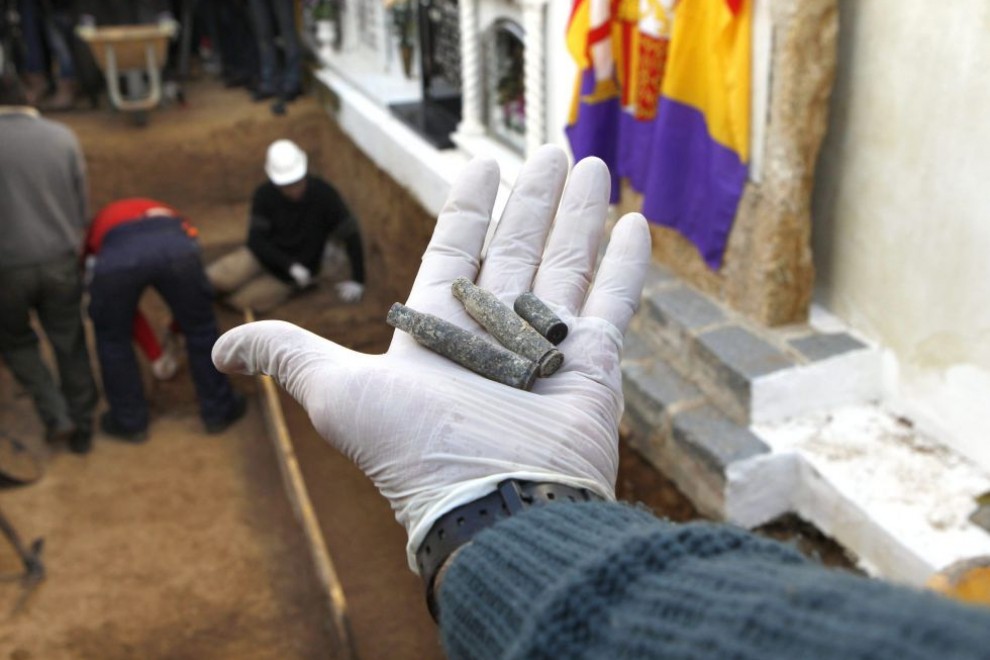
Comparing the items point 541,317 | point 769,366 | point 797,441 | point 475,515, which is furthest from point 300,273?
point 475,515

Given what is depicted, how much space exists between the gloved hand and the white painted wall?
361cm

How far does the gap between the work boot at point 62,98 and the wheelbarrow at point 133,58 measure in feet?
2.08

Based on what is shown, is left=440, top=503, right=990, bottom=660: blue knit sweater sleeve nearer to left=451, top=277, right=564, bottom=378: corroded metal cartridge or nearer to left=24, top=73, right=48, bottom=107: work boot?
left=451, top=277, right=564, bottom=378: corroded metal cartridge

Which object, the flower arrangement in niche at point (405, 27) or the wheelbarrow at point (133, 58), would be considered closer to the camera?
the flower arrangement in niche at point (405, 27)

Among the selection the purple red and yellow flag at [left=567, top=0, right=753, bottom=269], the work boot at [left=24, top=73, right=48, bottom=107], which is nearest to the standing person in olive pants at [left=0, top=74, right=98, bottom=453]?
the purple red and yellow flag at [left=567, top=0, right=753, bottom=269]

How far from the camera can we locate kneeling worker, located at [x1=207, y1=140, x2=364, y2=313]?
616 cm

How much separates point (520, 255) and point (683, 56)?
2.15 metres

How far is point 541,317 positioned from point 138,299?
3.89 m

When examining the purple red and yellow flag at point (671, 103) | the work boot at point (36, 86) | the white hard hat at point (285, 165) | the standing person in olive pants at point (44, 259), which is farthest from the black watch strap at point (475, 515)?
the work boot at point (36, 86)

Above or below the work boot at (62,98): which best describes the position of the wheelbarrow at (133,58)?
above

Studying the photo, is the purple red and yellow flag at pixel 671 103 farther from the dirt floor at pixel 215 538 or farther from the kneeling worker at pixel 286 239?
the kneeling worker at pixel 286 239

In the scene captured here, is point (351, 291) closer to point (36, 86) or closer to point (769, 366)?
point (769, 366)

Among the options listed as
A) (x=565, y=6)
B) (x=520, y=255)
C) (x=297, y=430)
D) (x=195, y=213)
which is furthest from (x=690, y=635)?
(x=195, y=213)

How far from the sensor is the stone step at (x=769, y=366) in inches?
151
